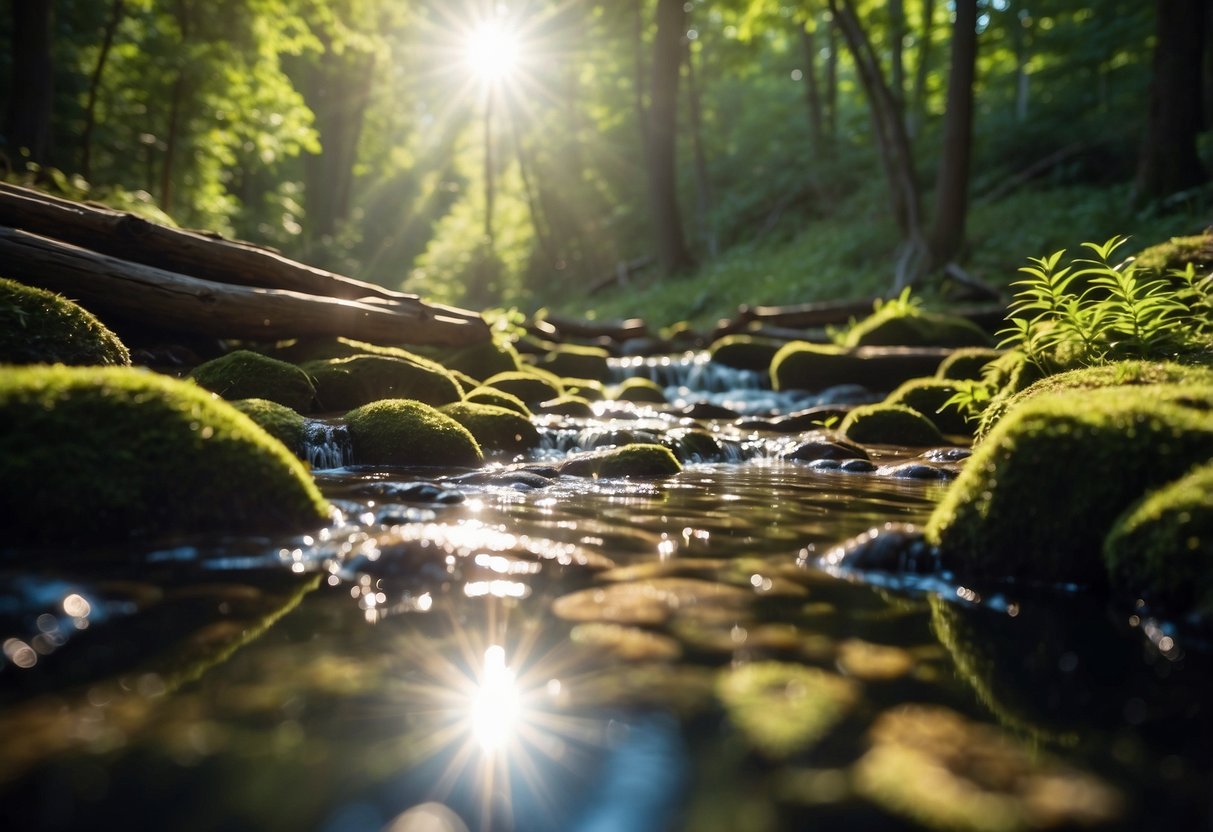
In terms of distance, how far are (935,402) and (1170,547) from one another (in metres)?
6.67

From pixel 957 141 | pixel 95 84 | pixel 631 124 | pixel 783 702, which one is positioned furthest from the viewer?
pixel 631 124

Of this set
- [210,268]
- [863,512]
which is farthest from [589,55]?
[863,512]

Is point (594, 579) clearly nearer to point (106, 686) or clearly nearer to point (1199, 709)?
point (106, 686)

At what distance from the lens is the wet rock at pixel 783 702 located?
197 centimetres

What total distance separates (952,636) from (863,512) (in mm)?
2082

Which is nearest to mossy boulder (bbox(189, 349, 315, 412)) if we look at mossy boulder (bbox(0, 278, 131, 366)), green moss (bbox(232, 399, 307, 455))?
mossy boulder (bbox(0, 278, 131, 366))

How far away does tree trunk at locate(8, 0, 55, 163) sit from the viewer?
488 inches

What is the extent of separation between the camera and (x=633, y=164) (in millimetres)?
33000

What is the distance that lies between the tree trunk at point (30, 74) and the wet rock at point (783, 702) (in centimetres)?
1415

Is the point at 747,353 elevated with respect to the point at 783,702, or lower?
elevated

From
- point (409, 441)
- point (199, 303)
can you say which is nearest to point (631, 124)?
point (199, 303)

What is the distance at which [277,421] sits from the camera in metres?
Answer: 5.66

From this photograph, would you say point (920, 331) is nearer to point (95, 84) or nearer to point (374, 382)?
point (374, 382)

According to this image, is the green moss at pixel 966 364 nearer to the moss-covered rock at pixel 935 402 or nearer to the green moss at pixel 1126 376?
the moss-covered rock at pixel 935 402
